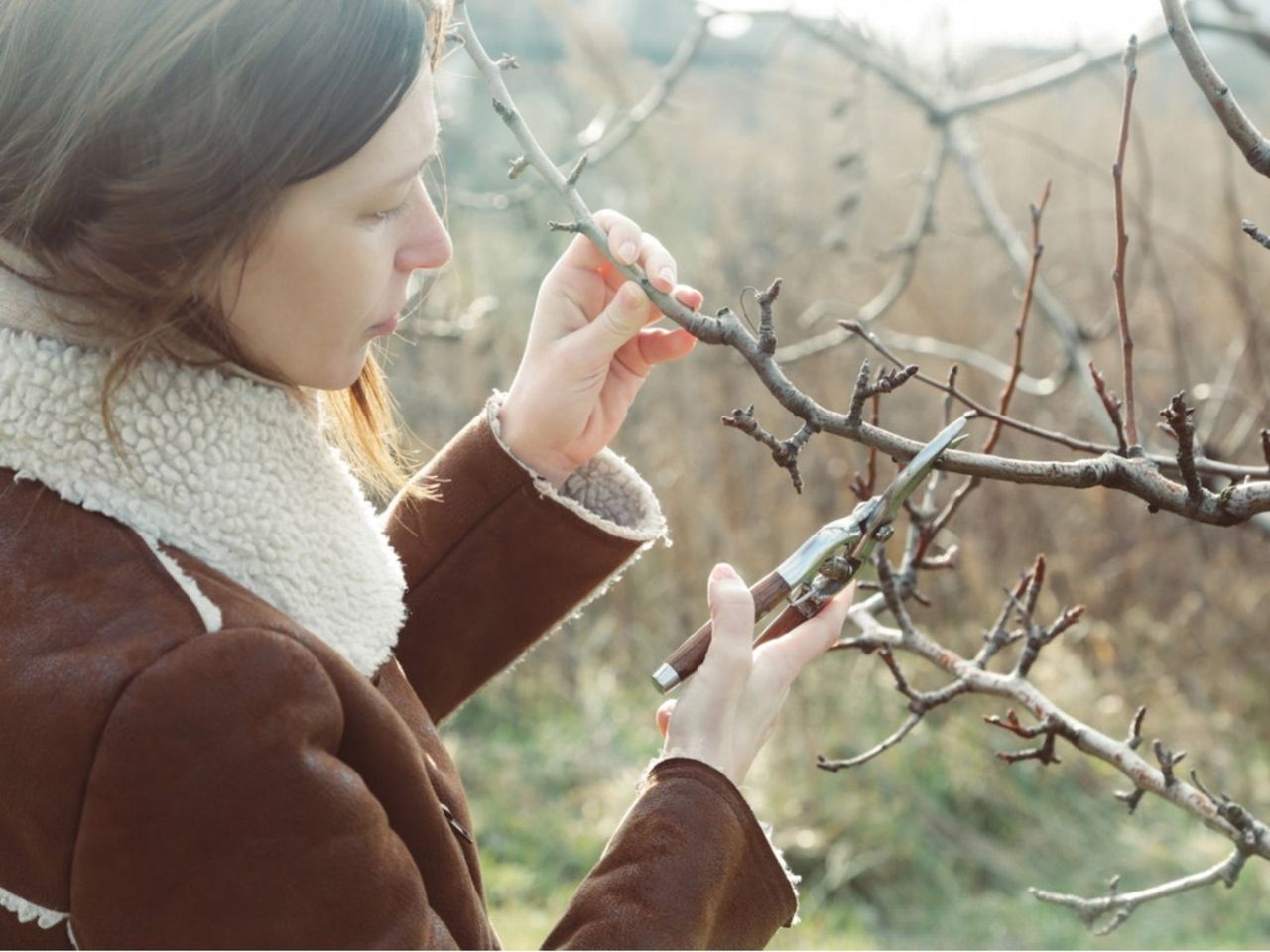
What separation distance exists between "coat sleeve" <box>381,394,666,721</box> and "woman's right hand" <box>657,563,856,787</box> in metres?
0.36

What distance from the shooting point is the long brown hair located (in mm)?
1118

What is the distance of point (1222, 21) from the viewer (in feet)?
7.27

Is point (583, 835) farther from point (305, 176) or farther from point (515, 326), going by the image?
point (305, 176)

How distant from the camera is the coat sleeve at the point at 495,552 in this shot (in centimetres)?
161

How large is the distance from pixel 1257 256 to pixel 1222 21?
3691 millimetres

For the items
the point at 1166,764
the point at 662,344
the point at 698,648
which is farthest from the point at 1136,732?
the point at 662,344

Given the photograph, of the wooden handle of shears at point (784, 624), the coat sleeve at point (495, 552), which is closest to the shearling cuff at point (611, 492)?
the coat sleeve at point (495, 552)

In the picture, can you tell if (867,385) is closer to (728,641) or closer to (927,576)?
(728,641)

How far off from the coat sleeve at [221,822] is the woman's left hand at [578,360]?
0.60m

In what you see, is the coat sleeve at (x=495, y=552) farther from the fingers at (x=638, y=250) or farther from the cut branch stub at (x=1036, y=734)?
the cut branch stub at (x=1036, y=734)

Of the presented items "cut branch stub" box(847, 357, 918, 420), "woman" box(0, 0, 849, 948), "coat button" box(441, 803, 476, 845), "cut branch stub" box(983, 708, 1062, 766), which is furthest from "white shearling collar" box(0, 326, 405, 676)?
"cut branch stub" box(983, 708, 1062, 766)

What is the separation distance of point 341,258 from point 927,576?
3650mm

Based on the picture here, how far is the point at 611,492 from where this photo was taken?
→ 1659 millimetres

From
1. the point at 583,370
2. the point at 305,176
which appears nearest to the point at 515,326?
the point at 583,370
